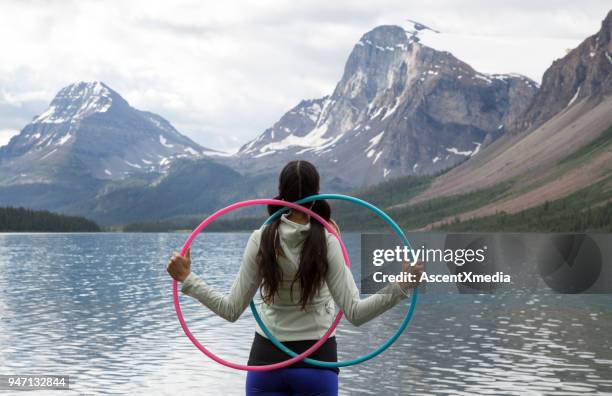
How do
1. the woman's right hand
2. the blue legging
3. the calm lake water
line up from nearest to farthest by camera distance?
the woman's right hand
the blue legging
the calm lake water

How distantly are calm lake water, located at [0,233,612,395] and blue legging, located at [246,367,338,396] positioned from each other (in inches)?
835

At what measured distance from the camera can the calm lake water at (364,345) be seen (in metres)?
32.1

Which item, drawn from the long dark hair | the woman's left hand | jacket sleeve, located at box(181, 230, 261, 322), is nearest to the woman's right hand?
the long dark hair

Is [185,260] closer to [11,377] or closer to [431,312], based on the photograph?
[11,377]

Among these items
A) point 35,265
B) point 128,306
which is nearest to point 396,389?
point 128,306

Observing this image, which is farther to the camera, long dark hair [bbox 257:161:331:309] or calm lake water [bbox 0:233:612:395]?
calm lake water [bbox 0:233:612:395]

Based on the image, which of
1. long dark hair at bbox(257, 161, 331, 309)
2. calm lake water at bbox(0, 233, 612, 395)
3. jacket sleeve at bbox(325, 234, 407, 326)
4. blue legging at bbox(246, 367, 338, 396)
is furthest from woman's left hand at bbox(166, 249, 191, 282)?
calm lake water at bbox(0, 233, 612, 395)

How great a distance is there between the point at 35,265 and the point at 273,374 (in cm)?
11860

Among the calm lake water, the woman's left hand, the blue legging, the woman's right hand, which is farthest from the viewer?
the calm lake water

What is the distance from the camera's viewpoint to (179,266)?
31.0 ft

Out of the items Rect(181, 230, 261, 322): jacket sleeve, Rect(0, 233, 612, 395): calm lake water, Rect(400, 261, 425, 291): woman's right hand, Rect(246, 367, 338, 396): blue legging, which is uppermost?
Rect(400, 261, 425, 291): woman's right hand

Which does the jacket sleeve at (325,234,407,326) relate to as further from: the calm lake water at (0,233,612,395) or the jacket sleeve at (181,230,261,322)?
the calm lake water at (0,233,612,395)

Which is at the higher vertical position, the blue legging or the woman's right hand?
the woman's right hand

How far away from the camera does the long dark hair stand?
946cm
